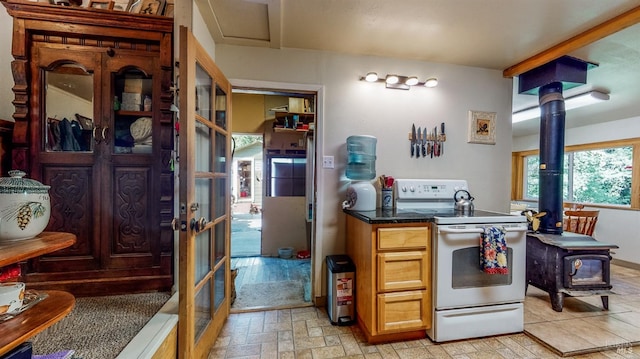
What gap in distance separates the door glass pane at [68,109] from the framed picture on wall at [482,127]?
3.22 m

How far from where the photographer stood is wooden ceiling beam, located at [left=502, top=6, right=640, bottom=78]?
1.68 metres

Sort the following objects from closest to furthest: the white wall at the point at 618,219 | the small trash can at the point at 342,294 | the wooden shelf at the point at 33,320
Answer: the wooden shelf at the point at 33,320, the small trash can at the point at 342,294, the white wall at the point at 618,219

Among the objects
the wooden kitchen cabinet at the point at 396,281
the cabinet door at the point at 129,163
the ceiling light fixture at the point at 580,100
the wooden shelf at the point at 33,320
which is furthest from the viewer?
the ceiling light fixture at the point at 580,100

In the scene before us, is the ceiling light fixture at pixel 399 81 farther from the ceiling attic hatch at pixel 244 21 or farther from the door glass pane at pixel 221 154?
the door glass pane at pixel 221 154

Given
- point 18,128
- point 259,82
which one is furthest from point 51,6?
point 259,82

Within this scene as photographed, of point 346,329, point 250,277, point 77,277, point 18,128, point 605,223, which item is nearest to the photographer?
point 18,128

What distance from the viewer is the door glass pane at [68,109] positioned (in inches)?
62.3

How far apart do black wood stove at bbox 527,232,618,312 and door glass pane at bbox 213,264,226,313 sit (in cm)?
281

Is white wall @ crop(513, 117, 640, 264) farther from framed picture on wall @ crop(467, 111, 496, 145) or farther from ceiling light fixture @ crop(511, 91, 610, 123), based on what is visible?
framed picture on wall @ crop(467, 111, 496, 145)

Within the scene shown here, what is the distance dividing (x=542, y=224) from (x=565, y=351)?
118cm

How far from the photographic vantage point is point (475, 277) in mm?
1845

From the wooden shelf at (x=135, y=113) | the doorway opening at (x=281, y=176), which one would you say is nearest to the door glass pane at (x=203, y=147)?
the wooden shelf at (x=135, y=113)

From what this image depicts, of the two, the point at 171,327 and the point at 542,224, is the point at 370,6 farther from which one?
the point at 542,224

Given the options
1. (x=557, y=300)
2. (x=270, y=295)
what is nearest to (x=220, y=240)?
(x=270, y=295)
